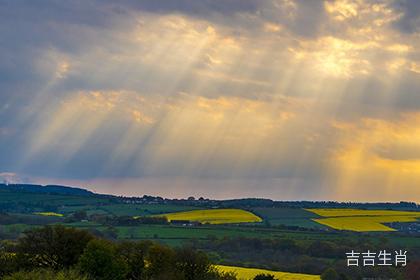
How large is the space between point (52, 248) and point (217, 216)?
340ft

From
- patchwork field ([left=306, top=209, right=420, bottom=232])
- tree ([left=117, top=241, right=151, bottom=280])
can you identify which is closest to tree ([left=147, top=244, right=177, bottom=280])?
tree ([left=117, top=241, right=151, bottom=280])

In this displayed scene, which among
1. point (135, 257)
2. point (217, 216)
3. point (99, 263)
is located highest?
point (217, 216)

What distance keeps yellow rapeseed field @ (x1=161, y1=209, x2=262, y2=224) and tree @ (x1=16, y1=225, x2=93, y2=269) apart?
86452 mm

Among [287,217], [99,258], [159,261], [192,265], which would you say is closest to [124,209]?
[287,217]

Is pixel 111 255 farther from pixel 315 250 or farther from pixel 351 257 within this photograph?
pixel 315 250

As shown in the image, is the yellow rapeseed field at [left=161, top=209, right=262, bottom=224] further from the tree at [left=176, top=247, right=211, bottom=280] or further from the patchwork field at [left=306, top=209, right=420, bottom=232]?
the tree at [left=176, top=247, right=211, bottom=280]

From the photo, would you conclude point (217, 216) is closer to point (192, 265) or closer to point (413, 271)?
point (413, 271)

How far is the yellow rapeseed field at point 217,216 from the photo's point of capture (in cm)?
15675

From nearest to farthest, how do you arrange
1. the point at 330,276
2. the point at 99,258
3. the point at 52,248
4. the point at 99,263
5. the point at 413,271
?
the point at 99,263 < the point at 99,258 < the point at 52,248 < the point at 413,271 < the point at 330,276

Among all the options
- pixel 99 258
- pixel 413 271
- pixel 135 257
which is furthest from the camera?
pixel 413 271

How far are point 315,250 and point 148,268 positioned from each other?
51.6 metres

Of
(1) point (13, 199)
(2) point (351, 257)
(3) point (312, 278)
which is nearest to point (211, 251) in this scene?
(2) point (351, 257)

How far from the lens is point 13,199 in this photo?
646ft

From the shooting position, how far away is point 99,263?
200 feet
